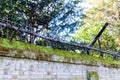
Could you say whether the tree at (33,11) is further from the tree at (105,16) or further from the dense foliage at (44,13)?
the tree at (105,16)

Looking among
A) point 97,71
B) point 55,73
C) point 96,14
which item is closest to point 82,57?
point 97,71

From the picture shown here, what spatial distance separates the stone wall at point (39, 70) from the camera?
13.0 ft

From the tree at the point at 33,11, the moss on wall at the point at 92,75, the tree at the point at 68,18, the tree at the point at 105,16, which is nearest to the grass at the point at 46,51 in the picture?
the moss on wall at the point at 92,75

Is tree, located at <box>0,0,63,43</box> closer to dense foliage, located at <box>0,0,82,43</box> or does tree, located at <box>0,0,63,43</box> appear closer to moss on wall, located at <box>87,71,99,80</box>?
dense foliage, located at <box>0,0,82,43</box>

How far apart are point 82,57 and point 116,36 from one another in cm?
1069

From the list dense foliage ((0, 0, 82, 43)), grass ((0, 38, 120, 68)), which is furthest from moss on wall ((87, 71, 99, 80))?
dense foliage ((0, 0, 82, 43))

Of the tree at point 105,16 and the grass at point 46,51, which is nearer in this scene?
the grass at point 46,51

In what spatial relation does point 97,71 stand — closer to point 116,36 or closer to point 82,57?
point 82,57

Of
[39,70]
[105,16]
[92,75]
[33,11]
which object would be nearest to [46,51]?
[39,70]

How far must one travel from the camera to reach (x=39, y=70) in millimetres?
4703

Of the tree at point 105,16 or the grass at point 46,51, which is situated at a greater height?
the tree at point 105,16

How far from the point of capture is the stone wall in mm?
3975

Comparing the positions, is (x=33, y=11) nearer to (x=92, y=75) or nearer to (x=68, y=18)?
(x=68, y=18)

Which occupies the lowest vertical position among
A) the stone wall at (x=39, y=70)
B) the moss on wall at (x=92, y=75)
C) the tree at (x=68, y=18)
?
the moss on wall at (x=92, y=75)
